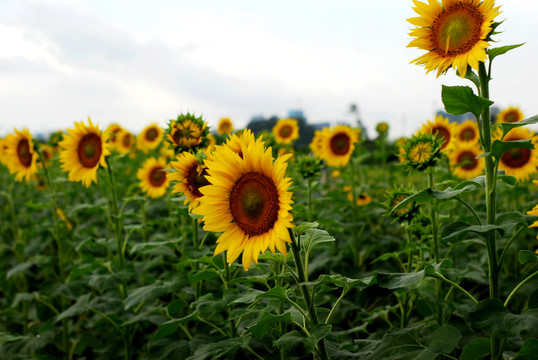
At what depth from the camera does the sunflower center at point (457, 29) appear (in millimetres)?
1754

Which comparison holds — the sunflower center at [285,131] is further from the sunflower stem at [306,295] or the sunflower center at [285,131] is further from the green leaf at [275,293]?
the green leaf at [275,293]

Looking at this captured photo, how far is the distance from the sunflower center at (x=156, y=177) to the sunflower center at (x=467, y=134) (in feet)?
9.84

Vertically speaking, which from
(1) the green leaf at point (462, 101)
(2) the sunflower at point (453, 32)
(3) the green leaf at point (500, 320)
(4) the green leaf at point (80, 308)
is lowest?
(4) the green leaf at point (80, 308)

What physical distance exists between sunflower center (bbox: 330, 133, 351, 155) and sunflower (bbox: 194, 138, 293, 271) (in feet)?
10.8

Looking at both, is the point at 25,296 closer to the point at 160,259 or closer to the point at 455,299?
the point at 160,259

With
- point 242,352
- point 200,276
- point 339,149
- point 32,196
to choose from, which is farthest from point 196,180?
point 32,196

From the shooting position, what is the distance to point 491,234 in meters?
1.68

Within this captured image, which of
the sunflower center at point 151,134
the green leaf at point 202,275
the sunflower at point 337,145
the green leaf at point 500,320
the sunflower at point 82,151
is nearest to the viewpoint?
the green leaf at point 500,320

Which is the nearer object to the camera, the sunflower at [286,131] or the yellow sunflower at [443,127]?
the yellow sunflower at [443,127]

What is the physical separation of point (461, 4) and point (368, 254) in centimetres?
238

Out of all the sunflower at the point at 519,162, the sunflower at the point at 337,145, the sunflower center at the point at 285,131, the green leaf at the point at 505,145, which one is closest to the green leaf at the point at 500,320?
the green leaf at the point at 505,145

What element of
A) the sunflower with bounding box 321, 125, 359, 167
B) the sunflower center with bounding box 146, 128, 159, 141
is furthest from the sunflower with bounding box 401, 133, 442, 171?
the sunflower center with bounding box 146, 128, 159, 141

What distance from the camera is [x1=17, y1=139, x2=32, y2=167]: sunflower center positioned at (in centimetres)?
377

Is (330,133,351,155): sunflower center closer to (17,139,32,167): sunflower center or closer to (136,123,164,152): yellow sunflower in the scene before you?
(136,123,164,152): yellow sunflower
